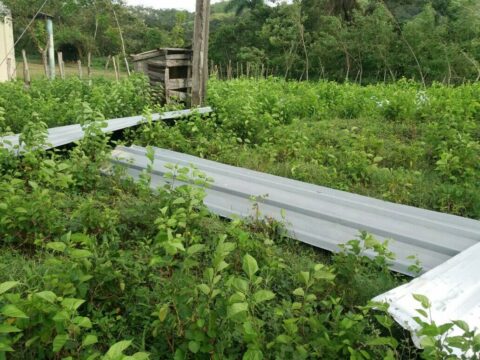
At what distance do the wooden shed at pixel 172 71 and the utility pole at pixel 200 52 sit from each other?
1.69 feet

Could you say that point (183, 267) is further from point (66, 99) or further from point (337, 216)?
point (66, 99)

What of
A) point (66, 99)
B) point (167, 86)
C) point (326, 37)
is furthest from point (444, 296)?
point (326, 37)

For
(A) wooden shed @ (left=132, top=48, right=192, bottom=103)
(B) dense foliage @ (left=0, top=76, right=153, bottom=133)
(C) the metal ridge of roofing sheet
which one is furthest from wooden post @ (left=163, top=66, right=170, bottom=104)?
(C) the metal ridge of roofing sheet

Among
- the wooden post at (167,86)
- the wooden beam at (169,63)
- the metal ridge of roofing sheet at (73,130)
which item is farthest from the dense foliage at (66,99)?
the metal ridge of roofing sheet at (73,130)

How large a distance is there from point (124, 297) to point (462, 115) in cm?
546

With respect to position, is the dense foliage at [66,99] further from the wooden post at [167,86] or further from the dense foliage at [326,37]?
the dense foliage at [326,37]

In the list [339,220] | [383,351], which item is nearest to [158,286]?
[383,351]

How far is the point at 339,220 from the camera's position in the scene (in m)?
3.36

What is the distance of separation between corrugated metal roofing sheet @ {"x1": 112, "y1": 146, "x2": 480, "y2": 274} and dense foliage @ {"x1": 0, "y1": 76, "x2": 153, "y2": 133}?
286 cm

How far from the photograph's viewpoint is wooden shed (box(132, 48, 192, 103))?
24.5 feet

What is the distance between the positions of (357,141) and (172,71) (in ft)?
11.6

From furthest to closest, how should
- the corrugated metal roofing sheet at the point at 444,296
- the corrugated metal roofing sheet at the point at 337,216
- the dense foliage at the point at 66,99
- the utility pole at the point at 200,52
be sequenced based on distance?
1. the utility pole at the point at 200,52
2. the dense foliage at the point at 66,99
3. the corrugated metal roofing sheet at the point at 337,216
4. the corrugated metal roofing sheet at the point at 444,296

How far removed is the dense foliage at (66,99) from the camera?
20.9 ft

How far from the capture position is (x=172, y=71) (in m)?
7.66
